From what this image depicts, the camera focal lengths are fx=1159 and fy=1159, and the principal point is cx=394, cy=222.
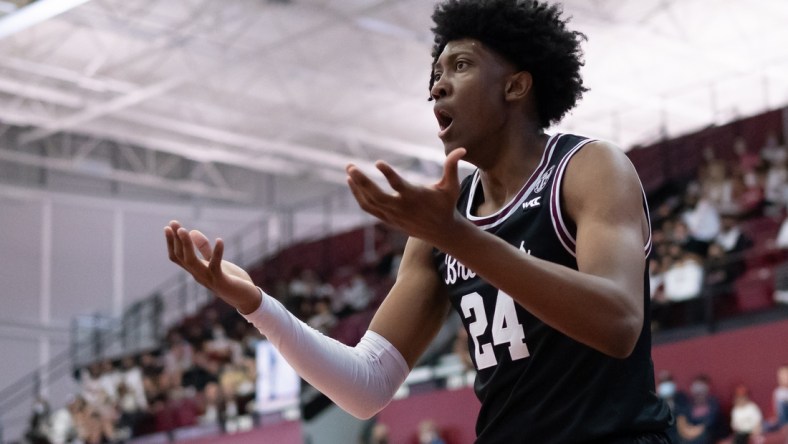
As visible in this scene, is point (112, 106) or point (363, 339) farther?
point (112, 106)

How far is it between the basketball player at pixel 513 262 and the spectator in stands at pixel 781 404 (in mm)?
7194

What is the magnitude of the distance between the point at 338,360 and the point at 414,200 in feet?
3.02

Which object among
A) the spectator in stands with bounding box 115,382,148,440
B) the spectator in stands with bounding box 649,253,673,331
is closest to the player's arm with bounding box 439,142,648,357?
the spectator in stands with bounding box 649,253,673,331

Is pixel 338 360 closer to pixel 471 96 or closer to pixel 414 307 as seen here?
pixel 414 307

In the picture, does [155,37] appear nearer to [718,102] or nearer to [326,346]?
[718,102]

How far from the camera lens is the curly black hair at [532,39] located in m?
2.89

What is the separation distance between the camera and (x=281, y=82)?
75.0ft

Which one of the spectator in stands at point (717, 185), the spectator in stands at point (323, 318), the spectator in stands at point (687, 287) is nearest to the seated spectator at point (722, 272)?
the spectator in stands at point (687, 287)

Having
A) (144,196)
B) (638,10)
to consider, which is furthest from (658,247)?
(144,196)

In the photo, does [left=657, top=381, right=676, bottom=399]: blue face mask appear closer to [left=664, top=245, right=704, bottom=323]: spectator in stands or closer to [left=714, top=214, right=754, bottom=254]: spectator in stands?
[left=664, top=245, right=704, bottom=323]: spectator in stands

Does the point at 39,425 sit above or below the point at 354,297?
below

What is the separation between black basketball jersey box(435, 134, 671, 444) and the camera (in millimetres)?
2570

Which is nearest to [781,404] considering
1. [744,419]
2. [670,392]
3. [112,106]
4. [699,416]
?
[744,419]

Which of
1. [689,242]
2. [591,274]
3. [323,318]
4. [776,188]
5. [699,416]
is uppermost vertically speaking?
[591,274]
